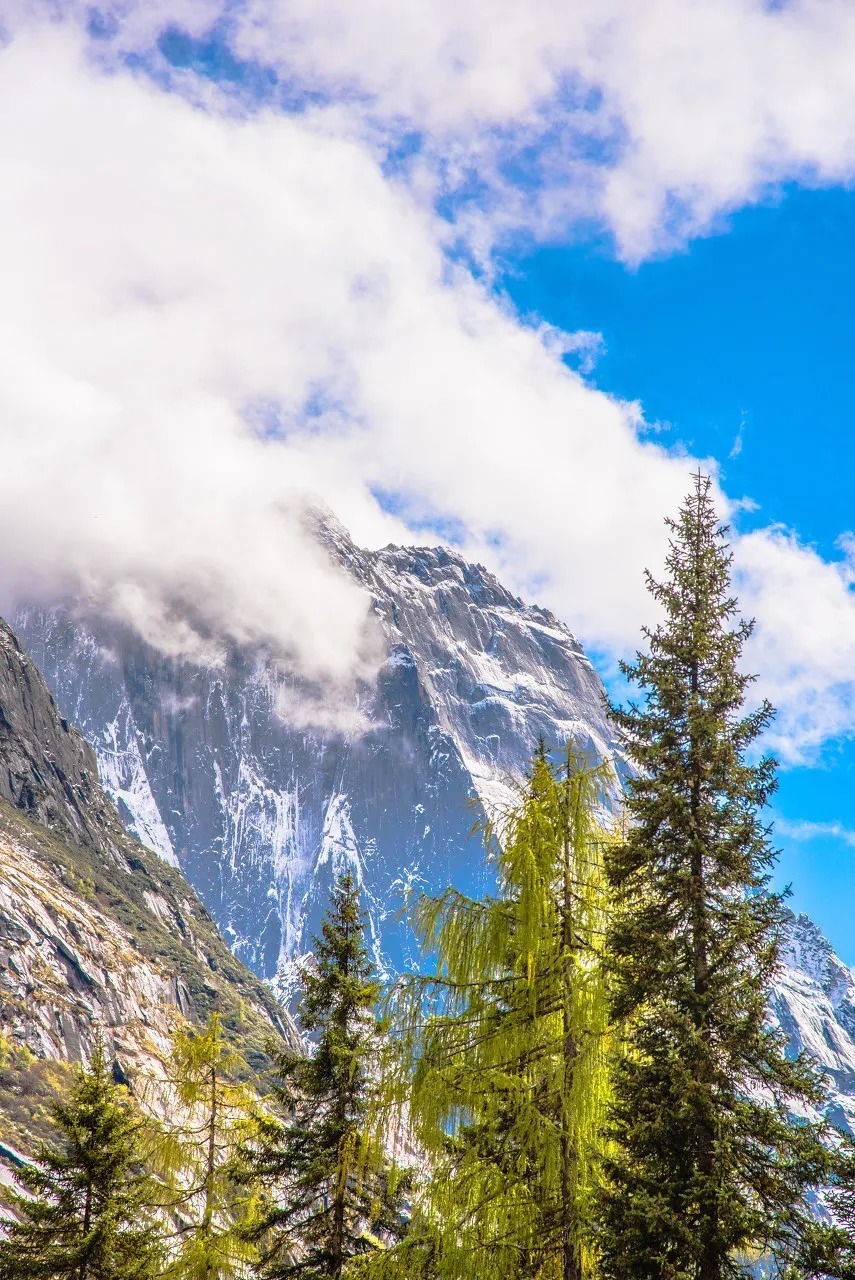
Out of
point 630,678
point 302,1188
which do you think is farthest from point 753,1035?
point 302,1188

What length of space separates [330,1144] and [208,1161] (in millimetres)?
4023

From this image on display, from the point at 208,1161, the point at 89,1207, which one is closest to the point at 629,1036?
the point at 208,1161

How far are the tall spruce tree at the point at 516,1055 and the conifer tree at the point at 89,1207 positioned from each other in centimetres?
919

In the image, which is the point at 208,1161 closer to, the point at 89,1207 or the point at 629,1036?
the point at 89,1207

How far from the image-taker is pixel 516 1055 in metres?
11.5

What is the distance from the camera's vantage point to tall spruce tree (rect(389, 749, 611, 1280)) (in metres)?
11.0

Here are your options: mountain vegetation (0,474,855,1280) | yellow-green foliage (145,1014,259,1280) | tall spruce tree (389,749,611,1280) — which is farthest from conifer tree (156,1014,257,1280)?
tall spruce tree (389,749,611,1280)

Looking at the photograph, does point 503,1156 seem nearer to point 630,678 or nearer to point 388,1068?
point 388,1068

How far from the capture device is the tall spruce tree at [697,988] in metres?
10.6

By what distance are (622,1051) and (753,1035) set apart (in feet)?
6.42

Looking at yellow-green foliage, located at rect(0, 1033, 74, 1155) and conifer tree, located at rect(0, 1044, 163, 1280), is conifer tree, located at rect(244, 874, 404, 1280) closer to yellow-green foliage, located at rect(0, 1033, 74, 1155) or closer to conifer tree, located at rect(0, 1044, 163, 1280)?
conifer tree, located at rect(0, 1044, 163, 1280)

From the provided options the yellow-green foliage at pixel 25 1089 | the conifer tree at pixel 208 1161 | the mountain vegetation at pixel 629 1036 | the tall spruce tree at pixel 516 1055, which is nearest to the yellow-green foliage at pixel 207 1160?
the conifer tree at pixel 208 1161

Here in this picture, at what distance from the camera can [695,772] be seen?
12.2 meters

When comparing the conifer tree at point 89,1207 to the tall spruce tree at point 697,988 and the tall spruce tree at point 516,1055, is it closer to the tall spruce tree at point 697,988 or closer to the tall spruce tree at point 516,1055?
the tall spruce tree at point 516,1055
